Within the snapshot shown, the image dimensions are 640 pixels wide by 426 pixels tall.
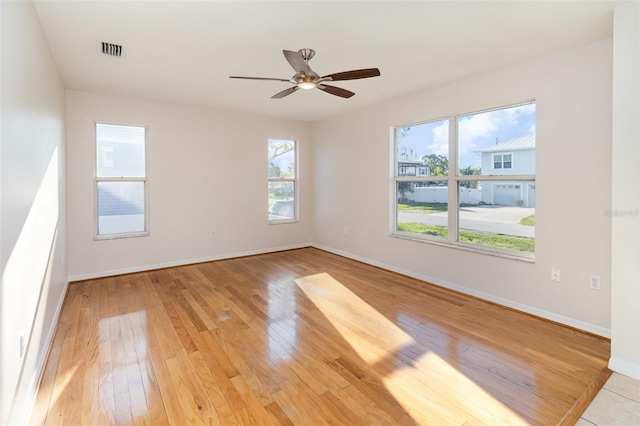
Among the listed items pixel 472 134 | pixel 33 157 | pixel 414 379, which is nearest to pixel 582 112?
pixel 472 134

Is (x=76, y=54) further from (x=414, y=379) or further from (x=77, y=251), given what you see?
(x=414, y=379)

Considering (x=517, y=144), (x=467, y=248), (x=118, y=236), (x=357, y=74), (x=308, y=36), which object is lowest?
(x=467, y=248)

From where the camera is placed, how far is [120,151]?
4.61 meters

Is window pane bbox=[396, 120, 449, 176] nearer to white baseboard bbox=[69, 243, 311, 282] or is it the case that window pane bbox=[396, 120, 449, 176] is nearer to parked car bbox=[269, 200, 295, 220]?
parked car bbox=[269, 200, 295, 220]

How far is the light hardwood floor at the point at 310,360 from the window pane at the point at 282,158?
111 inches

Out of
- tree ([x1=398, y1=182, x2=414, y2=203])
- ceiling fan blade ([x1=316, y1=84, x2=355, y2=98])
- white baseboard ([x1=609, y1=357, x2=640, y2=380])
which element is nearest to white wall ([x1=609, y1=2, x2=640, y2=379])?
white baseboard ([x1=609, y1=357, x2=640, y2=380])

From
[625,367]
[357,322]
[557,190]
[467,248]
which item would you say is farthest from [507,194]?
[357,322]

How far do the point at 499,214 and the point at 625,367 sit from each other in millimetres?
1705

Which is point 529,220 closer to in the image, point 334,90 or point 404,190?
point 404,190

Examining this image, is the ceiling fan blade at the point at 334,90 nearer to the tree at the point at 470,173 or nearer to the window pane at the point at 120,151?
the tree at the point at 470,173

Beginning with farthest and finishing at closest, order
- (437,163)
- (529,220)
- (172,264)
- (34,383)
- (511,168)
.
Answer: (172,264) → (437,163) → (511,168) → (529,220) → (34,383)

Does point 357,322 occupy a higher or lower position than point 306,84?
lower

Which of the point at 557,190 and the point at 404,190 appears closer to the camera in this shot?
the point at 557,190

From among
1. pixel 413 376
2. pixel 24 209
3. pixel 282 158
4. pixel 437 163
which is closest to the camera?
pixel 24 209
